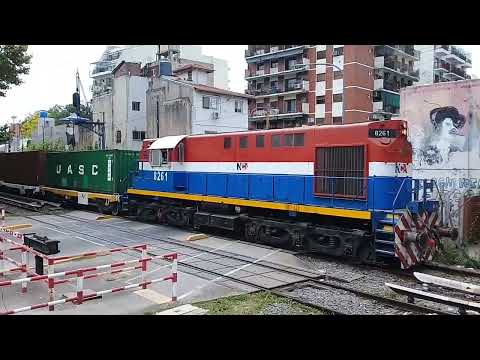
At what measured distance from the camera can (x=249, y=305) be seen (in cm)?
814

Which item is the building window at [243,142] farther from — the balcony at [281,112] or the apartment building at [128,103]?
the balcony at [281,112]

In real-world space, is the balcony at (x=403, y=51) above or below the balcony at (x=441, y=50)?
below

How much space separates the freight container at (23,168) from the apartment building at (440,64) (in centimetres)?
4482

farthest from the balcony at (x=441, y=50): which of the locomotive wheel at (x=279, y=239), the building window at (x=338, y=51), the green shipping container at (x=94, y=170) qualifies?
the locomotive wheel at (x=279, y=239)

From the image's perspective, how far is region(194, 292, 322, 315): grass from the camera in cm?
773

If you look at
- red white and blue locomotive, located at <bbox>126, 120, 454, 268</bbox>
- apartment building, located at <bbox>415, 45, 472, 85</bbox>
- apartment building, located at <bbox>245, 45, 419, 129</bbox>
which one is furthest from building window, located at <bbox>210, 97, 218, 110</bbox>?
apartment building, located at <bbox>415, 45, 472, 85</bbox>

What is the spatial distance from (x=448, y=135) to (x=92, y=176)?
54.0ft

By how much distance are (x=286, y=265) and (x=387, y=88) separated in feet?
135

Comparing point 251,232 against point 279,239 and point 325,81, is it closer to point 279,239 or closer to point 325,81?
point 279,239

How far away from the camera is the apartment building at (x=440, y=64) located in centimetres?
5562

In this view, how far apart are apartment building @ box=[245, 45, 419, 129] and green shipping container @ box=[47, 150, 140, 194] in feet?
71.2

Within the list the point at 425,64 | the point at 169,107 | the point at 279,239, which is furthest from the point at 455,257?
the point at 425,64

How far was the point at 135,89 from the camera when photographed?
4212 centimetres

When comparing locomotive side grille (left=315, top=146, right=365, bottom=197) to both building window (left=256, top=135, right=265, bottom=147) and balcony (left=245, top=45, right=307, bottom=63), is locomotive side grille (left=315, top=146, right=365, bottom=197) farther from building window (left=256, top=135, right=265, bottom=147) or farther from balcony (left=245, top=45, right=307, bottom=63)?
balcony (left=245, top=45, right=307, bottom=63)
